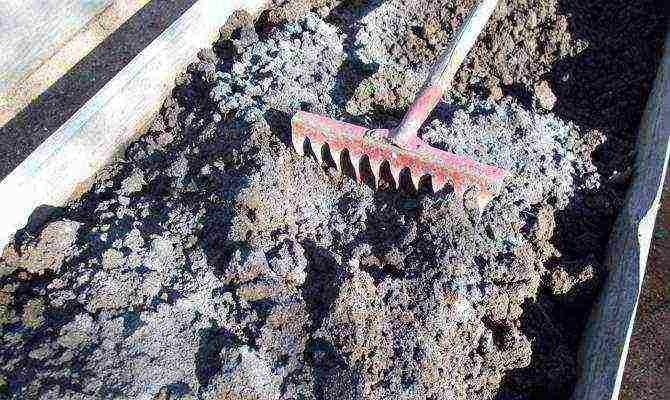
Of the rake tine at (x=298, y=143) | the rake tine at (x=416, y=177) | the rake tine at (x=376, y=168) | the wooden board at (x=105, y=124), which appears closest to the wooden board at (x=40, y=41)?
the wooden board at (x=105, y=124)

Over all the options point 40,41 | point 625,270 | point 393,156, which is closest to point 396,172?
point 393,156

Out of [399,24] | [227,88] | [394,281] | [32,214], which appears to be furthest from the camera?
[399,24]

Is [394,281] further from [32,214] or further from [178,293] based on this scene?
[32,214]

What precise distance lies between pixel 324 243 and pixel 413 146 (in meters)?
0.58

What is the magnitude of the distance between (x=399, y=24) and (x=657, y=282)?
6.74ft

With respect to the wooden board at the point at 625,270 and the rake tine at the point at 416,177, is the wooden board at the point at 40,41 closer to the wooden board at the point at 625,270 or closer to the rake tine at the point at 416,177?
the rake tine at the point at 416,177

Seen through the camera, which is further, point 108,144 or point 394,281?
point 108,144

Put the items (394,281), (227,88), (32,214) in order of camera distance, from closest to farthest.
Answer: (394,281)
(32,214)
(227,88)

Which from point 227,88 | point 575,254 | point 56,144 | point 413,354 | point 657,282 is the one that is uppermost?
point 56,144

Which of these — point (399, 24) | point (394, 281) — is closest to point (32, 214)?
point (394, 281)

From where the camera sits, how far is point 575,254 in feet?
8.77

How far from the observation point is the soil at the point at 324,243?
217 centimetres

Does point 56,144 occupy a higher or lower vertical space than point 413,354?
higher

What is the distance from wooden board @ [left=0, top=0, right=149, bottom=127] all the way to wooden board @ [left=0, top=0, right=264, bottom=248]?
3.53ft
